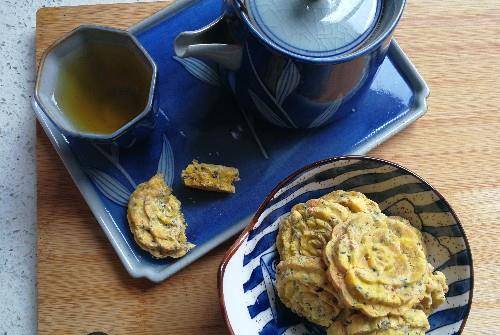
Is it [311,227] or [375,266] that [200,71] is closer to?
[311,227]

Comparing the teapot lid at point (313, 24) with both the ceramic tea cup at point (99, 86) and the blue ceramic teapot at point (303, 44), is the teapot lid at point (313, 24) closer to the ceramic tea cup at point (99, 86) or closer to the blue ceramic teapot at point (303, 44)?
the blue ceramic teapot at point (303, 44)

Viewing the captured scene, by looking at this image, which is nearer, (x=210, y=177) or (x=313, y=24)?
(x=313, y=24)

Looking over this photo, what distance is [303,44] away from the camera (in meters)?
0.83

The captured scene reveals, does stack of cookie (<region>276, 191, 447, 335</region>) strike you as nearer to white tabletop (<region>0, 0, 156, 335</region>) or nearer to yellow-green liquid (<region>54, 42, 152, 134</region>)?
yellow-green liquid (<region>54, 42, 152, 134</region>)

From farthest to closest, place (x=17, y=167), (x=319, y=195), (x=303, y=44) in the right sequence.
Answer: (x=17, y=167) → (x=319, y=195) → (x=303, y=44)

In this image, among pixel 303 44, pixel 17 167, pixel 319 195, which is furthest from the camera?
pixel 17 167

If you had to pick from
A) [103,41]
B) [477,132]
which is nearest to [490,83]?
[477,132]

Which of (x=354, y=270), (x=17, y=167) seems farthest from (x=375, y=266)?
(x=17, y=167)

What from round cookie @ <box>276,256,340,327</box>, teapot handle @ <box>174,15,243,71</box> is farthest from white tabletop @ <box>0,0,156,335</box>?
round cookie @ <box>276,256,340,327</box>

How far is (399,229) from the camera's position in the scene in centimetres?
90

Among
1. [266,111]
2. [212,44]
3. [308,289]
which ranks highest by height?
[212,44]

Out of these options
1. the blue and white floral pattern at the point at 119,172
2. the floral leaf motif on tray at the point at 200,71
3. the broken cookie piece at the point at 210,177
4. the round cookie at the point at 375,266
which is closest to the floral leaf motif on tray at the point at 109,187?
the blue and white floral pattern at the point at 119,172

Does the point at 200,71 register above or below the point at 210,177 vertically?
above

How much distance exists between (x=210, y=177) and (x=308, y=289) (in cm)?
25
